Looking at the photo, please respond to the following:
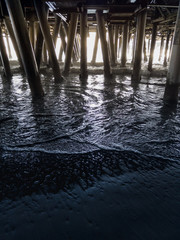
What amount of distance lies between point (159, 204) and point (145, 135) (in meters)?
1.28

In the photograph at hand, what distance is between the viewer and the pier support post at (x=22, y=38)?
11.9 feet

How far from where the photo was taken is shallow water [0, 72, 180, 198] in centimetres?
190

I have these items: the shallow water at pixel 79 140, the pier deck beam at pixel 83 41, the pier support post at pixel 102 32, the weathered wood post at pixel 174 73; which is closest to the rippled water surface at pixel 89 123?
the shallow water at pixel 79 140

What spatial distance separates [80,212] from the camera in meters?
1.48

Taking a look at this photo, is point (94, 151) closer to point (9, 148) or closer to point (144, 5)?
point (9, 148)

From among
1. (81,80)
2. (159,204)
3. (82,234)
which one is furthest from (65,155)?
(81,80)

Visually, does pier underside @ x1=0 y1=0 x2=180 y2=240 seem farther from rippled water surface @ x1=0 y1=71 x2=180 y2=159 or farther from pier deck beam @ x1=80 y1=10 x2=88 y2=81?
pier deck beam @ x1=80 y1=10 x2=88 y2=81

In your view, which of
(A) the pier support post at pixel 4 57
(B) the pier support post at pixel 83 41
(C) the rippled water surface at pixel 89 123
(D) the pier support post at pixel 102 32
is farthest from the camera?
(A) the pier support post at pixel 4 57

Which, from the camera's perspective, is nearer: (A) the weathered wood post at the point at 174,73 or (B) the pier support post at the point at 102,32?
(A) the weathered wood post at the point at 174,73

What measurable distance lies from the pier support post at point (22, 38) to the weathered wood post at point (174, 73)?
3334 mm

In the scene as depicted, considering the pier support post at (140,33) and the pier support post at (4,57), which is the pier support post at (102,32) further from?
the pier support post at (4,57)

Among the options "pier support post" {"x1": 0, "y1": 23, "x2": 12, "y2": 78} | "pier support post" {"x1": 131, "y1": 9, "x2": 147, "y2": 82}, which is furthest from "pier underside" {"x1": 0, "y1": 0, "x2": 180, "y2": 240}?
"pier support post" {"x1": 0, "y1": 23, "x2": 12, "y2": 78}

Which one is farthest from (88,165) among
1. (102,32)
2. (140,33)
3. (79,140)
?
(102,32)

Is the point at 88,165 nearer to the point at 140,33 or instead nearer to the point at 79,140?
the point at 79,140
